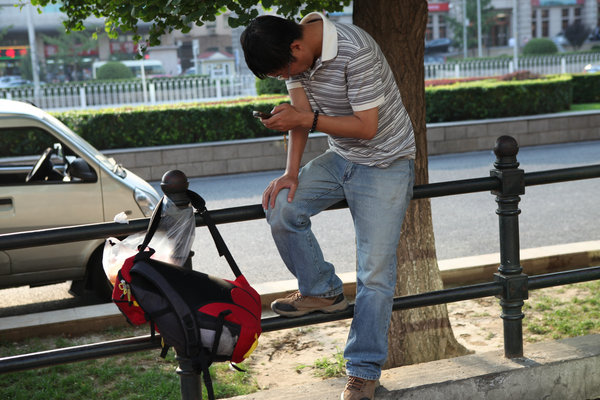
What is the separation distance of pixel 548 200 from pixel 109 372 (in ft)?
23.5

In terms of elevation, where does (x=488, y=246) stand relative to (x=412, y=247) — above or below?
below

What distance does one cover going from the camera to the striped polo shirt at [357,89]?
2.70 meters

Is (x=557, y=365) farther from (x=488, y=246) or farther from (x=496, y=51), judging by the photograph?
(x=496, y=51)

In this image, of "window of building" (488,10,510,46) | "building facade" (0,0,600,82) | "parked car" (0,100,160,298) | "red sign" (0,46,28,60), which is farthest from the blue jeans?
"window of building" (488,10,510,46)

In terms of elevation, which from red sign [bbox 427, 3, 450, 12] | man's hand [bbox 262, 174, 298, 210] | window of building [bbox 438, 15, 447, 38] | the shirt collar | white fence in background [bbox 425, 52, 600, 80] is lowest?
man's hand [bbox 262, 174, 298, 210]

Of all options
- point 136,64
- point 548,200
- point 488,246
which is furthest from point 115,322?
point 136,64

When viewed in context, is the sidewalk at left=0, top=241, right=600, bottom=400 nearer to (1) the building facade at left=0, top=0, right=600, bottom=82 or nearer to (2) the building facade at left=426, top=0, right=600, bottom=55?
(1) the building facade at left=0, top=0, right=600, bottom=82

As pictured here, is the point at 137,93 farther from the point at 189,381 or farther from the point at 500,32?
the point at 500,32

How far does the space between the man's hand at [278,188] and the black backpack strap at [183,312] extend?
1.88ft

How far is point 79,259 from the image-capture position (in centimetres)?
597

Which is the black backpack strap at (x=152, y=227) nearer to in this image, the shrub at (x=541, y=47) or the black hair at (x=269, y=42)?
the black hair at (x=269, y=42)

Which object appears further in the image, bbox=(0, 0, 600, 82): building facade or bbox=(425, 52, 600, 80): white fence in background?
bbox=(0, 0, 600, 82): building facade

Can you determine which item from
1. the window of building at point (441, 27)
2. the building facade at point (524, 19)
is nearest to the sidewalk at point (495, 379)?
the building facade at point (524, 19)

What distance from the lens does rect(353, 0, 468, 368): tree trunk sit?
13.3 ft
